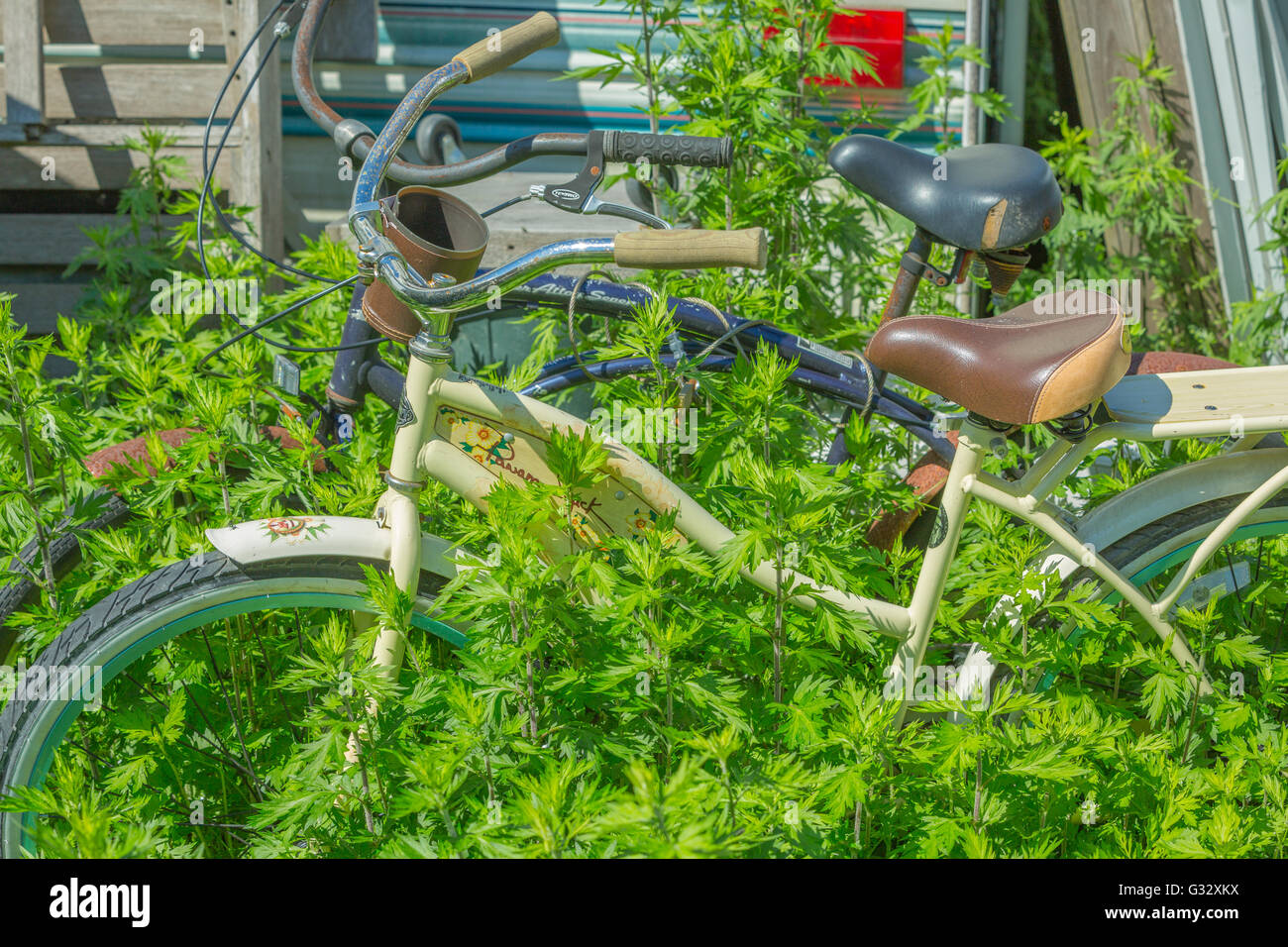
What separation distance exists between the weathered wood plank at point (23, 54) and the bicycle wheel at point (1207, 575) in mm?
4325

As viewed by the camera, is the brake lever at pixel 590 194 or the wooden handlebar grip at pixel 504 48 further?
the wooden handlebar grip at pixel 504 48

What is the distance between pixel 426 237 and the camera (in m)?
2.03

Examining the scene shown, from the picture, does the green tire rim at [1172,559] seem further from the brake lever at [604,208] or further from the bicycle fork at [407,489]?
the bicycle fork at [407,489]

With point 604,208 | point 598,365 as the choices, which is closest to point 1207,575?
point 598,365

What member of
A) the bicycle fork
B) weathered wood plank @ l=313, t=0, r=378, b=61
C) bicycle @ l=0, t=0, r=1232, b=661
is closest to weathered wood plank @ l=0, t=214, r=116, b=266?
weathered wood plank @ l=313, t=0, r=378, b=61

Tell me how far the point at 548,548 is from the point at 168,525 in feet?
2.99

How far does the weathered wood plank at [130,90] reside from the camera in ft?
14.5

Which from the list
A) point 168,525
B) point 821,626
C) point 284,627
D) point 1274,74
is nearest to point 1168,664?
point 821,626

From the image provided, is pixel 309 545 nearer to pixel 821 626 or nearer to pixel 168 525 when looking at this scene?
pixel 168 525

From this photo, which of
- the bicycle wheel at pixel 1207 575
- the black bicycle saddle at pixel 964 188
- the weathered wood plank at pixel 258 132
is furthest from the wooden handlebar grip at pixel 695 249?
the weathered wood plank at pixel 258 132
